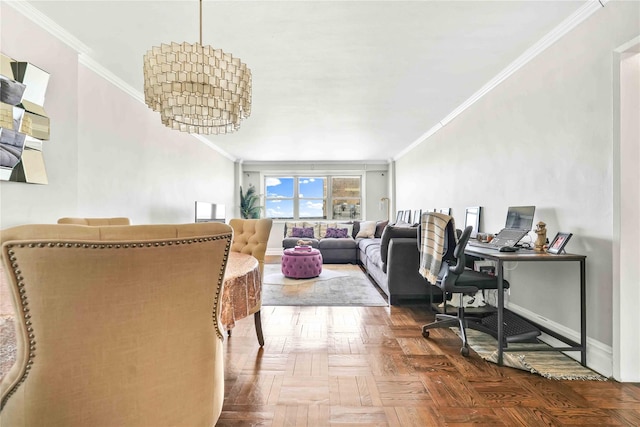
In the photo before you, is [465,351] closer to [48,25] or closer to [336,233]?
[48,25]

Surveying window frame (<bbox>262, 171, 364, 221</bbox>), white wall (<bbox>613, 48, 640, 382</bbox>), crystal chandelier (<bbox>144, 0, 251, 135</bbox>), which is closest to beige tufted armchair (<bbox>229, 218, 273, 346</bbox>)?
crystal chandelier (<bbox>144, 0, 251, 135</bbox>)

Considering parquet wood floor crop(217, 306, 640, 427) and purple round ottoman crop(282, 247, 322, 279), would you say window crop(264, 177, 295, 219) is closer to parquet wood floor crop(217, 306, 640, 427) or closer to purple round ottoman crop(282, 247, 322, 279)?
purple round ottoman crop(282, 247, 322, 279)

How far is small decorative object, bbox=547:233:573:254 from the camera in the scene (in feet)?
6.95

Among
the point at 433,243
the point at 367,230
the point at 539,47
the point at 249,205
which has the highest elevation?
the point at 539,47

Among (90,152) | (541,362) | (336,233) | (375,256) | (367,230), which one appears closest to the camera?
(541,362)

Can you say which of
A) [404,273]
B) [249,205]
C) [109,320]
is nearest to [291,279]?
[404,273]

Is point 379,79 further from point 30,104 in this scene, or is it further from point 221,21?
point 30,104

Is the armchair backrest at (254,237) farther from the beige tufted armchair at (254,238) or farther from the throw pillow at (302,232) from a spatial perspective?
the throw pillow at (302,232)

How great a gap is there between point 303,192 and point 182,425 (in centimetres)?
760

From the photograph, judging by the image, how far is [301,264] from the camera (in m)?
4.82

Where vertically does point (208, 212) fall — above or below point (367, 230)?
above

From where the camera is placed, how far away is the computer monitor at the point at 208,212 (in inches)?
201

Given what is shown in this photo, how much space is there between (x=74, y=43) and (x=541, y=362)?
442 centimetres

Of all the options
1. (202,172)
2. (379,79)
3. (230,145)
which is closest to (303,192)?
(230,145)
